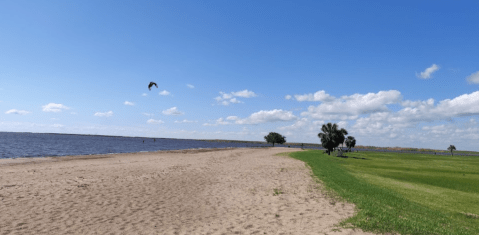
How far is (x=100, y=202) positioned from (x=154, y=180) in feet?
23.0

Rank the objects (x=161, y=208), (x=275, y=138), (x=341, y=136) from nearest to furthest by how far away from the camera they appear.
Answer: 1. (x=161, y=208)
2. (x=341, y=136)
3. (x=275, y=138)

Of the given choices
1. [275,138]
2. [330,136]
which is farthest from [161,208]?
[275,138]

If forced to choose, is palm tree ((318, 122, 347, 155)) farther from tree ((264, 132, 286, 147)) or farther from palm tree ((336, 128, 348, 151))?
tree ((264, 132, 286, 147))

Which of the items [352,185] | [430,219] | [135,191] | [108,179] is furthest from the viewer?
[108,179]

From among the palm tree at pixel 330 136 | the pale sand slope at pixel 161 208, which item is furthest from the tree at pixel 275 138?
the pale sand slope at pixel 161 208

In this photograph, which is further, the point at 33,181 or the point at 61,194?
the point at 33,181

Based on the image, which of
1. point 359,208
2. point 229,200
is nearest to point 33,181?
point 229,200

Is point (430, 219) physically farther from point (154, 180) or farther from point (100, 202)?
point (154, 180)

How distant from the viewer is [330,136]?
70625 mm

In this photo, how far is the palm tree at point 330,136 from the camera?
229 ft

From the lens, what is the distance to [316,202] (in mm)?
13531

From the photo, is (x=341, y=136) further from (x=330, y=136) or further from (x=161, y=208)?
(x=161, y=208)

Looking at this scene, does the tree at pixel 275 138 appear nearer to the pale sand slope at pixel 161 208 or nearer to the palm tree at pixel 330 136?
the palm tree at pixel 330 136

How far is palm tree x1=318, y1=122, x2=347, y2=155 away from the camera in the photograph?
69.9 m
